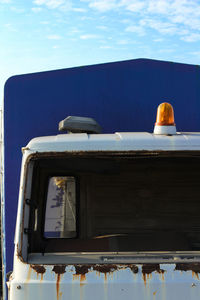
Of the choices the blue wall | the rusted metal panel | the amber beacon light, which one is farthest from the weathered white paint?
the blue wall

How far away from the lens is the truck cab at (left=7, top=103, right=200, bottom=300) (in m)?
2.74

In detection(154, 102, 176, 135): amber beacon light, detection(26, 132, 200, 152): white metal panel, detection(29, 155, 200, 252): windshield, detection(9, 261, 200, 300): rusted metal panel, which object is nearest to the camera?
detection(9, 261, 200, 300): rusted metal panel

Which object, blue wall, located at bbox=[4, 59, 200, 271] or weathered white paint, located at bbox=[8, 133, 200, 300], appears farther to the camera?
blue wall, located at bbox=[4, 59, 200, 271]

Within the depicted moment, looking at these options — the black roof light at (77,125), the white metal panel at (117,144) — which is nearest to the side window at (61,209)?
the black roof light at (77,125)

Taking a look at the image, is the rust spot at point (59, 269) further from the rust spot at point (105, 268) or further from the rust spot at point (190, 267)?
the rust spot at point (190, 267)

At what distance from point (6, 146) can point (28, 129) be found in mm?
268

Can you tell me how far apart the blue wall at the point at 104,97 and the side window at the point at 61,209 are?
0.71 m

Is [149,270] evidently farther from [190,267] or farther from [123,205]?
[123,205]

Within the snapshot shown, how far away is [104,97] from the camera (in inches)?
173

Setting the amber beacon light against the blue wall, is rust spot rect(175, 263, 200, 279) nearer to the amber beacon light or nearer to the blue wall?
the amber beacon light

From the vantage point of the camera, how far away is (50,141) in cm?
305

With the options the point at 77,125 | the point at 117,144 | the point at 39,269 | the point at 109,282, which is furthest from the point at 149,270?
the point at 77,125

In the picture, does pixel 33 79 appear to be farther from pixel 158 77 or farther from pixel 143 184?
pixel 143 184

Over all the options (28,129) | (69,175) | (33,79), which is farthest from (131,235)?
(33,79)
